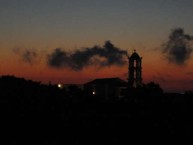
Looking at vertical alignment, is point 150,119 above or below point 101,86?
below

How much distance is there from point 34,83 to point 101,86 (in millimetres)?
51433

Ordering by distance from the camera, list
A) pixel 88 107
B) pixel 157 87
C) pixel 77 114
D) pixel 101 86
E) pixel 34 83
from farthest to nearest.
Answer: pixel 101 86
pixel 34 83
pixel 157 87
pixel 88 107
pixel 77 114

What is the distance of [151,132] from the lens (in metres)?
12.6

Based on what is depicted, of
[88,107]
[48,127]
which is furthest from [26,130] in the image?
[88,107]

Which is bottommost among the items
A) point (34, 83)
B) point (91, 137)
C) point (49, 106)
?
point (91, 137)

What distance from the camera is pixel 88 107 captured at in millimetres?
15117

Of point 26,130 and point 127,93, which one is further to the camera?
point 127,93

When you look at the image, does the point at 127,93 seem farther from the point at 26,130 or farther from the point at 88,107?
the point at 26,130

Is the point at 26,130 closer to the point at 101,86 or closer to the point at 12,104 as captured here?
the point at 12,104

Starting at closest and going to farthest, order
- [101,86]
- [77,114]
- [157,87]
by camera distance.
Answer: [77,114] → [157,87] → [101,86]

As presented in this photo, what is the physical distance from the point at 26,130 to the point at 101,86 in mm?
57310

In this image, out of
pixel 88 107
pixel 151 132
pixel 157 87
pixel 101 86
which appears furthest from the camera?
pixel 101 86

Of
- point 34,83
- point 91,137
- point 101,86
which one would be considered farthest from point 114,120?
point 101,86

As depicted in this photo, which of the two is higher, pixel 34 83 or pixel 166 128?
pixel 34 83
